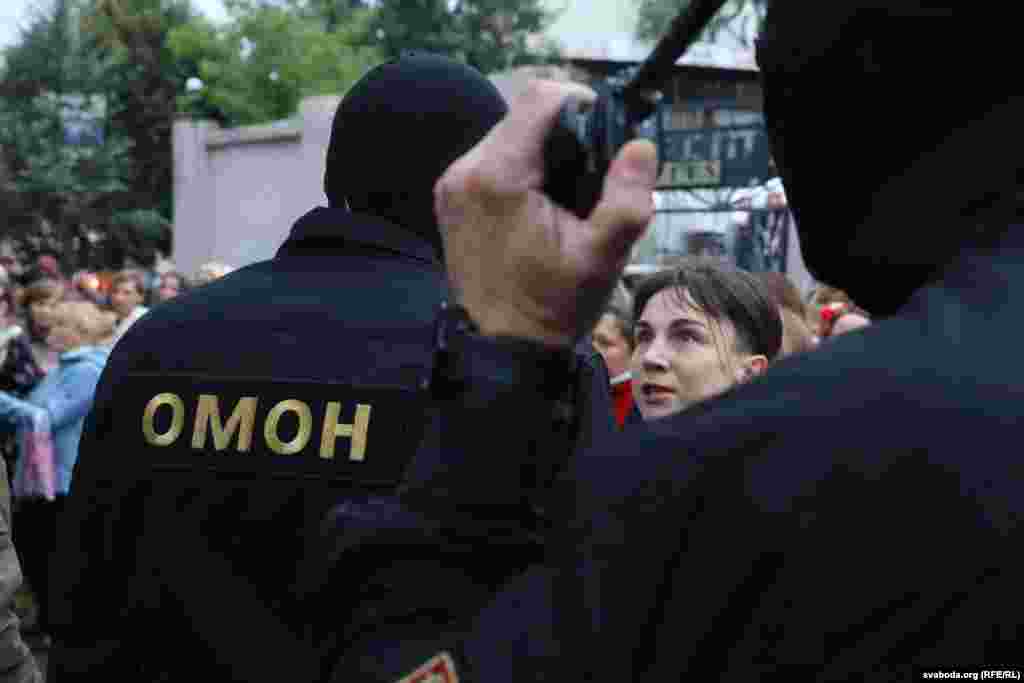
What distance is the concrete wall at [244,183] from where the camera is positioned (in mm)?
18391

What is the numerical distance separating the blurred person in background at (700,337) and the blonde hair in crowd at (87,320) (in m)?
3.92

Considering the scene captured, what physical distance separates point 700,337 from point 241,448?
1.64 meters

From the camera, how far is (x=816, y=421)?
1050 millimetres

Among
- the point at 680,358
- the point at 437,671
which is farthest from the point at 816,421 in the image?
the point at 680,358

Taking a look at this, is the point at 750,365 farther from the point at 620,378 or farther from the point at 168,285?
the point at 168,285

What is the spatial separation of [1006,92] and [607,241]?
0.35m

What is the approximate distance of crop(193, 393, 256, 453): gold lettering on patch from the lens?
2318 millimetres

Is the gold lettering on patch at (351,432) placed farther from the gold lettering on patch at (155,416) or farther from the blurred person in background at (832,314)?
the blurred person in background at (832,314)

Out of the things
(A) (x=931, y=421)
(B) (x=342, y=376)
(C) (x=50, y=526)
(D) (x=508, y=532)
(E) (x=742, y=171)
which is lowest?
(C) (x=50, y=526)

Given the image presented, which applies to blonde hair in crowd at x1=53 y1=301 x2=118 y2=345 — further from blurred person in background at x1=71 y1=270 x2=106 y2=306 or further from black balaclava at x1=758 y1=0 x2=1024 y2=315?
black balaclava at x1=758 y1=0 x2=1024 y2=315

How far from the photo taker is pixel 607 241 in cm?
115

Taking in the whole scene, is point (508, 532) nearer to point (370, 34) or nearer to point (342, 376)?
point (342, 376)

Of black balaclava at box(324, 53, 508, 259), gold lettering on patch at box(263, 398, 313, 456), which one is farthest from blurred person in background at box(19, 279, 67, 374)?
gold lettering on patch at box(263, 398, 313, 456)

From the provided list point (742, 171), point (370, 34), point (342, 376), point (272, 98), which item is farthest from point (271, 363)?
point (370, 34)
